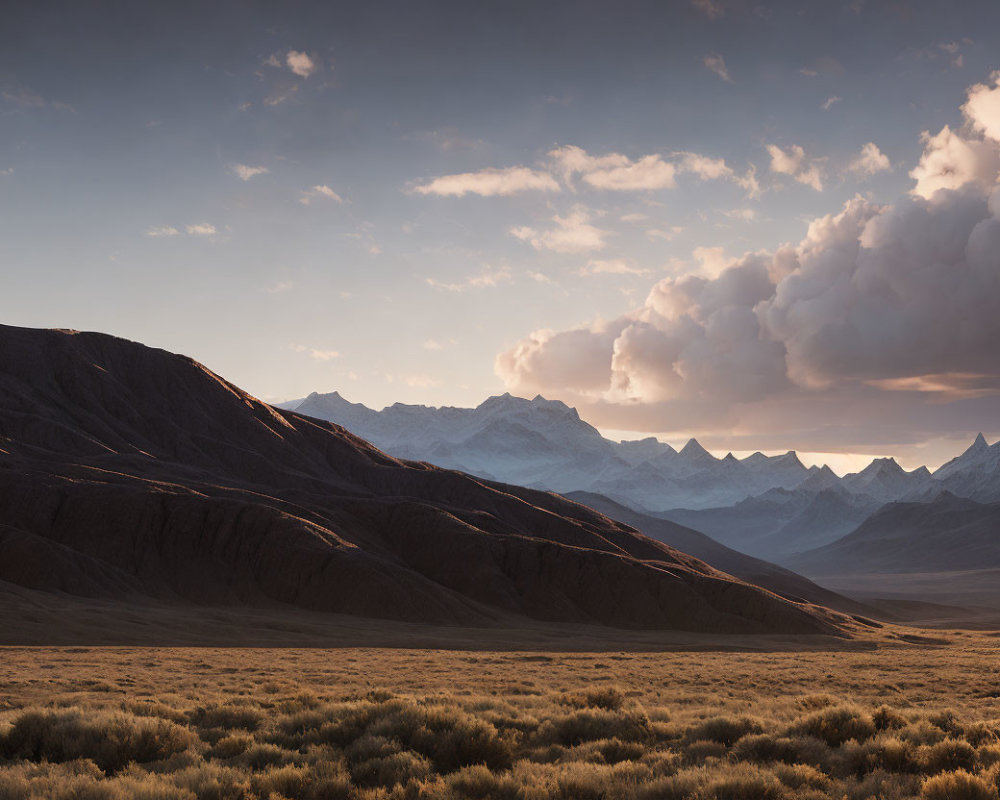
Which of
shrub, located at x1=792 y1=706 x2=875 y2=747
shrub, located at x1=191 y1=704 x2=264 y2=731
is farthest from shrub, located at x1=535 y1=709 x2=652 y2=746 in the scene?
shrub, located at x1=191 y1=704 x2=264 y2=731

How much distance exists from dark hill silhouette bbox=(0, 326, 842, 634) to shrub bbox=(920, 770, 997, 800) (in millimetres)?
84862

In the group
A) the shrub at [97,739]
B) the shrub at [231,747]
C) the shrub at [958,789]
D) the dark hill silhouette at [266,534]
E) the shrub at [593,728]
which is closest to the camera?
the shrub at [958,789]

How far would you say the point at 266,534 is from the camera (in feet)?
333

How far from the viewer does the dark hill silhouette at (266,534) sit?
9469cm

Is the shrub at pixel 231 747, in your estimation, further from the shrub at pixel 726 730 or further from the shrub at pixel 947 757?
the shrub at pixel 947 757

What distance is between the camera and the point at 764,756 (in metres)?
12.4

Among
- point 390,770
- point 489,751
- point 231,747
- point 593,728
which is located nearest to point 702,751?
point 593,728

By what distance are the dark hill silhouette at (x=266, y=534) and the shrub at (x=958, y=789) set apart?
84.9m

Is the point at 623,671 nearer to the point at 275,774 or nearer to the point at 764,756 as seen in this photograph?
the point at 764,756

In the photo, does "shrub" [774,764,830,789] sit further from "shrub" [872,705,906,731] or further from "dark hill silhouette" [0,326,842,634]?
"dark hill silhouette" [0,326,842,634]

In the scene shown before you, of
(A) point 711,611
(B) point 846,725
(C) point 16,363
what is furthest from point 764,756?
(C) point 16,363

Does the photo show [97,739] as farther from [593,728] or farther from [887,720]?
[887,720]

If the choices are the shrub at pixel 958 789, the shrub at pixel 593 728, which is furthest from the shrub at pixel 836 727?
the shrub at pixel 958 789

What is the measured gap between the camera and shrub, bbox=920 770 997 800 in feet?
31.3
